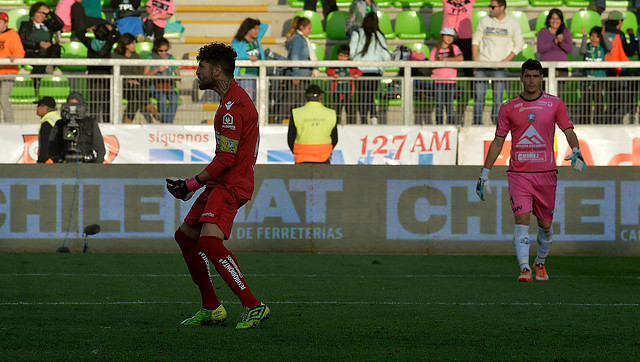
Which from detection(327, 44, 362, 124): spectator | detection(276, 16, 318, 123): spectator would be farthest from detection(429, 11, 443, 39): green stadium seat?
detection(327, 44, 362, 124): spectator

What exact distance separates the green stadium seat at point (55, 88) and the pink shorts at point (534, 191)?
26.1ft

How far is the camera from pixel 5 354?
5.43 meters

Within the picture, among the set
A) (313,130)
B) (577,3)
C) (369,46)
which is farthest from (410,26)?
(313,130)

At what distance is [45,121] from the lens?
1451 cm

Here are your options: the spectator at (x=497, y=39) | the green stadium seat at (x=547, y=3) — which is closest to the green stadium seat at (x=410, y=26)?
the green stadium seat at (x=547, y=3)

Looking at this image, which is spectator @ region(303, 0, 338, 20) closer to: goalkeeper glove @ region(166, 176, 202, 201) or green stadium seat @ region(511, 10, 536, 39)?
green stadium seat @ region(511, 10, 536, 39)

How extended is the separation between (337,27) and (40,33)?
5.77 metres

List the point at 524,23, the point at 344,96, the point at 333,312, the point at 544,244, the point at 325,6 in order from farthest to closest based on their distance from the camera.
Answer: the point at 325,6 < the point at 524,23 < the point at 344,96 < the point at 544,244 < the point at 333,312

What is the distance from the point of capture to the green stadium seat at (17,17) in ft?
63.9

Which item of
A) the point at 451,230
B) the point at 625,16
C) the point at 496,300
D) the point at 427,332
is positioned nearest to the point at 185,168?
the point at 451,230

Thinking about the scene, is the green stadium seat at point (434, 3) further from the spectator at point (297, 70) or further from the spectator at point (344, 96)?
the spectator at point (344, 96)

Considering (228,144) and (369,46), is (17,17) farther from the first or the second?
(228,144)

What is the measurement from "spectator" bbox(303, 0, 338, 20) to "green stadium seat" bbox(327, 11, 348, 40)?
18.6 inches

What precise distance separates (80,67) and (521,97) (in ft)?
30.5
